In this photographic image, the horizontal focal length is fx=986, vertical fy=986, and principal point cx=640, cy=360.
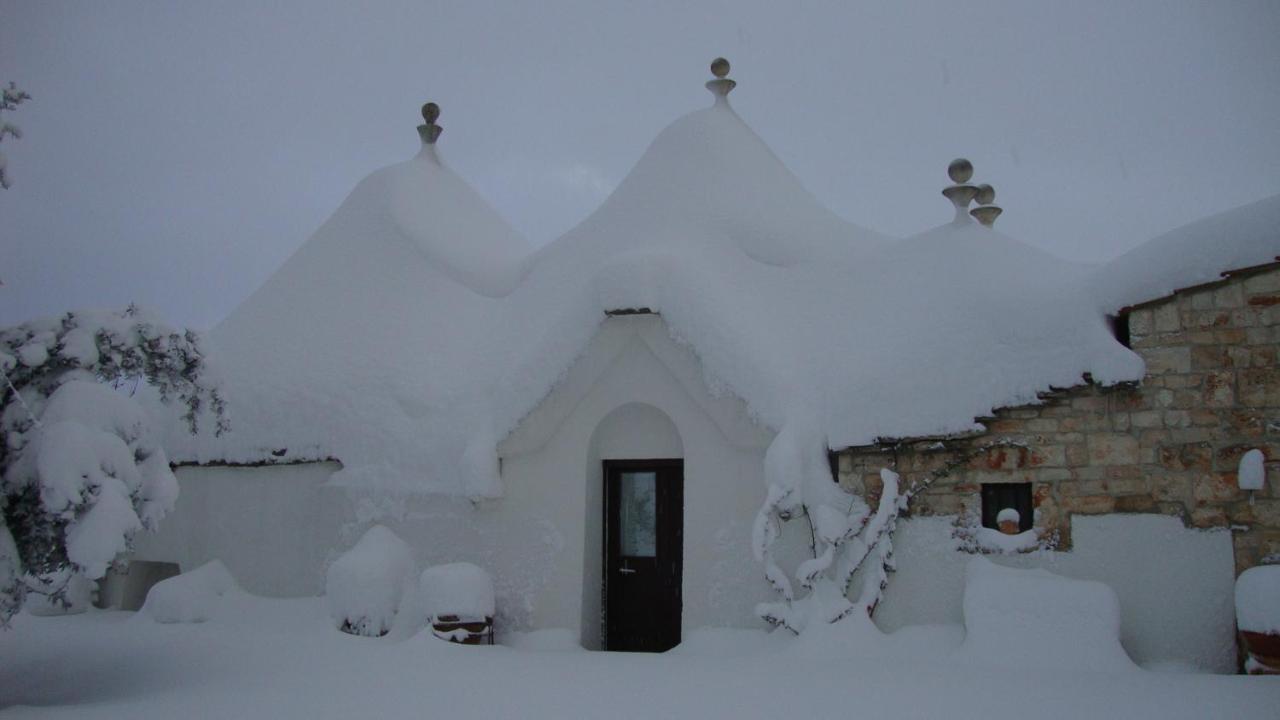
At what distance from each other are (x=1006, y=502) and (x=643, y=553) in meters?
3.47

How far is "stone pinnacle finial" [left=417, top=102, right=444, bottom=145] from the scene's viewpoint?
1348cm

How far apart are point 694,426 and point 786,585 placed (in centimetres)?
177

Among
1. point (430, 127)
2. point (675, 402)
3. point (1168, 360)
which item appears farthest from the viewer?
point (430, 127)

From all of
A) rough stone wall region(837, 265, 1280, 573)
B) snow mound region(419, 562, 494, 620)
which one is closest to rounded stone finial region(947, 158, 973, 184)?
rough stone wall region(837, 265, 1280, 573)

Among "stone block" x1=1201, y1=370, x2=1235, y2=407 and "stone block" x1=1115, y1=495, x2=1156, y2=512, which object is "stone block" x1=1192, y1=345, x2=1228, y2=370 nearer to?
"stone block" x1=1201, y1=370, x2=1235, y2=407

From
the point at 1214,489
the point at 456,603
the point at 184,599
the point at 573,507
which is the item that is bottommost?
the point at 184,599

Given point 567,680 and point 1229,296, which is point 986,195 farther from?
point 567,680

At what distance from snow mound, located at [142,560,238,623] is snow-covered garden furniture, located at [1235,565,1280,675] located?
884 centimetres

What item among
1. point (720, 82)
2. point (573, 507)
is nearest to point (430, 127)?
point (720, 82)

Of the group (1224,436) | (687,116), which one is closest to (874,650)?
(1224,436)

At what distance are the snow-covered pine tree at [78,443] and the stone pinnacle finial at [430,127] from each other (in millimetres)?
7125

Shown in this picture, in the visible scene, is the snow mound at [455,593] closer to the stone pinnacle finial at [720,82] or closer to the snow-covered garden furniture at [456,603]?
the snow-covered garden furniture at [456,603]

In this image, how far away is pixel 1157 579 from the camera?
278 inches

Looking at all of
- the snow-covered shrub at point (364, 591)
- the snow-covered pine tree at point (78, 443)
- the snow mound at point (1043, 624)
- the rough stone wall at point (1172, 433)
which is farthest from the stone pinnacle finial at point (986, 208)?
the snow-covered pine tree at point (78, 443)
